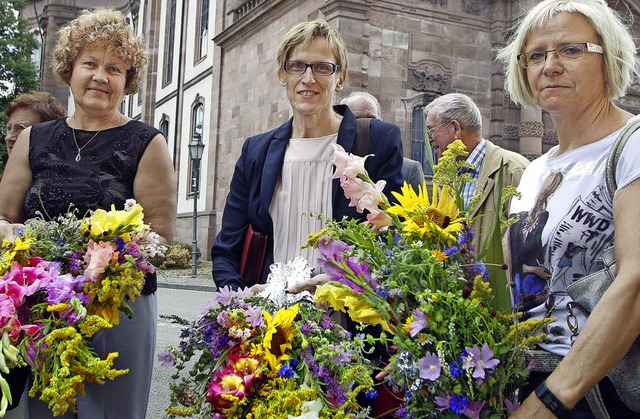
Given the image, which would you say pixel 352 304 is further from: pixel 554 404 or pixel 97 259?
pixel 97 259

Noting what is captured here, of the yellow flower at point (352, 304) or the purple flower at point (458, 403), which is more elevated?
the yellow flower at point (352, 304)

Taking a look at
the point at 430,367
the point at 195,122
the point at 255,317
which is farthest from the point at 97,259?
the point at 195,122

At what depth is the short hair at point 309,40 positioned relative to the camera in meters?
2.92

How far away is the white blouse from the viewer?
295 cm

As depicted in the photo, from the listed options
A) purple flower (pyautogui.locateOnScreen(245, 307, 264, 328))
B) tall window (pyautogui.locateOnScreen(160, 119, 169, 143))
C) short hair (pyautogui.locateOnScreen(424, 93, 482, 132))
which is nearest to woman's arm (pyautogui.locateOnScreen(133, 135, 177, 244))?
purple flower (pyautogui.locateOnScreen(245, 307, 264, 328))

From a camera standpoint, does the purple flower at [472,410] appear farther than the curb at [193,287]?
No

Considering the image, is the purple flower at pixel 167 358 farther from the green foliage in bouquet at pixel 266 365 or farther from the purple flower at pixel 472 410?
the purple flower at pixel 472 410

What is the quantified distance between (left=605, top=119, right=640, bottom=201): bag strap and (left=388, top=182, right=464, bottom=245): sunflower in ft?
1.41

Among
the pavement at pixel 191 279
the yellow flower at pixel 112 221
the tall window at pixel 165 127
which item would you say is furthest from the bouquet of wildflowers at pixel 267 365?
the tall window at pixel 165 127

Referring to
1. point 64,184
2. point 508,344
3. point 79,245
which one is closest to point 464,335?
point 508,344

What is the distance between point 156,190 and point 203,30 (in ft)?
84.1

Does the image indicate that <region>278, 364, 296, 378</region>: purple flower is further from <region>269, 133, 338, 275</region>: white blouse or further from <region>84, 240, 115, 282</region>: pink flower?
<region>269, 133, 338, 275</region>: white blouse

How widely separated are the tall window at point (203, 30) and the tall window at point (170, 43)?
4.04 meters

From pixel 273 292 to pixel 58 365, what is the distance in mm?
618
